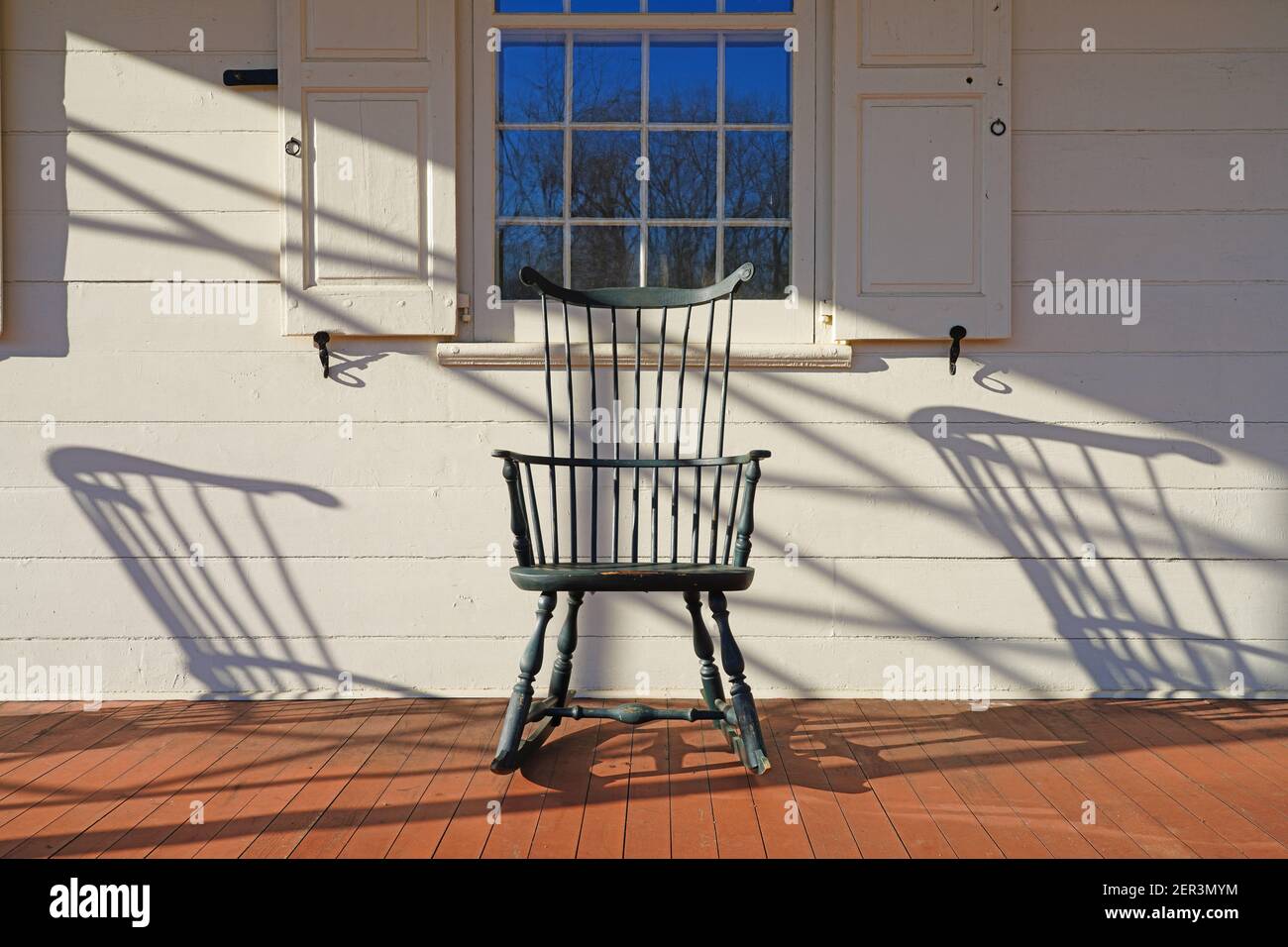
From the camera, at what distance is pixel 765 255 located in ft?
10.0

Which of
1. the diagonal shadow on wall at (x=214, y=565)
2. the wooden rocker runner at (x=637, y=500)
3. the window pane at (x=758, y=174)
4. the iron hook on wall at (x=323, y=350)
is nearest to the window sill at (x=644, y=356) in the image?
the wooden rocker runner at (x=637, y=500)

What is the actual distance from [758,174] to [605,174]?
438 mm

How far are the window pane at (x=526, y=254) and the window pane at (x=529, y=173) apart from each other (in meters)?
0.05

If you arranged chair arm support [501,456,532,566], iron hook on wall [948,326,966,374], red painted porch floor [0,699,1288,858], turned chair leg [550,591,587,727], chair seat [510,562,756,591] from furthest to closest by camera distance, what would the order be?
1. iron hook on wall [948,326,966,374]
2. turned chair leg [550,591,587,727]
3. chair arm support [501,456,532,566]
4. chair seat [510,562,756,591]
5. red painted porch floor [0,699,1288,858]

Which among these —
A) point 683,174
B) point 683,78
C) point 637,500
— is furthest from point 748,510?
point 683,78

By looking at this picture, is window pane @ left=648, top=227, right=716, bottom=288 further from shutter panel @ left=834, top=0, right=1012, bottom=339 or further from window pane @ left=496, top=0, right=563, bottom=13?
window pane @ left=496, top=0, right=563, bottom=13

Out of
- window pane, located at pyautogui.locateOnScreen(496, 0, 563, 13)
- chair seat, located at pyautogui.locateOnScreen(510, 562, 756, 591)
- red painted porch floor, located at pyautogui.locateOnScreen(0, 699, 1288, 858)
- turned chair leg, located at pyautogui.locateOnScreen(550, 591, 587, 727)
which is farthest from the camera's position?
window pane, located at pyautogui.locateOnScreen(496, 0, 563, 13)

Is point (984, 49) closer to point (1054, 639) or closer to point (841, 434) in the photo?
point (841, 434)

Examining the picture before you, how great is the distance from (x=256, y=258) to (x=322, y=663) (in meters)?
1.15

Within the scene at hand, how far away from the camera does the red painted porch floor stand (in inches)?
74.0

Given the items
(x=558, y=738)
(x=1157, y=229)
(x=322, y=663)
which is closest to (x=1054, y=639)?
(x=1157, y=229)

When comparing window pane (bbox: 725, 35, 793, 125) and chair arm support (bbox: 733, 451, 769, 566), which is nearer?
chair arm support (bbox: 733, 451, 769, 566)

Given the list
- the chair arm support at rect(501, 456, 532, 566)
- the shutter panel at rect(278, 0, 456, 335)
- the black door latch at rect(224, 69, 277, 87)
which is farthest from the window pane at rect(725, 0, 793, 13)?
the chair arm support at rect(501, 456, 532, 566)

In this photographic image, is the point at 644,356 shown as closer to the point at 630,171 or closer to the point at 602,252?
the point at 602,252
